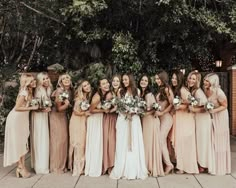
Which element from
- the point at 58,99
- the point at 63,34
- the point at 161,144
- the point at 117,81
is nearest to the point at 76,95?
the point at 58,99

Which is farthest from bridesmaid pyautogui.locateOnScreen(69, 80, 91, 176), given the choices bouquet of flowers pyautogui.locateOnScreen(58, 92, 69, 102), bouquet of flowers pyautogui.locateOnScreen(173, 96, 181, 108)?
bouquet of flowers pyautogui.locateOnScreen(173, 96, 181, 108)

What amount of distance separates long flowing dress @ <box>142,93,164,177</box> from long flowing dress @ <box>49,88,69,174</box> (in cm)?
180

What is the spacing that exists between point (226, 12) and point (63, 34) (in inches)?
188

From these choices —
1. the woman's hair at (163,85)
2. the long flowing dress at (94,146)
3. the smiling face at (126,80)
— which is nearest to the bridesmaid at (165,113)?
the woman's hair at (163,85)

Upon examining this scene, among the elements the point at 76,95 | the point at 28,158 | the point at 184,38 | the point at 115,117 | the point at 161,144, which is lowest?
the point at 28,158

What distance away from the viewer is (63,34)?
10438 mm

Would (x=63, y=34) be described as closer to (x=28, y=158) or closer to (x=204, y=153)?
(x=28, y=158)

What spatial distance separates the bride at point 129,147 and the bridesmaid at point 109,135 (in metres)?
0.14

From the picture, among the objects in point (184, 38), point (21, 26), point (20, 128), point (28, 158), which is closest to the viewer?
point (20, 128)

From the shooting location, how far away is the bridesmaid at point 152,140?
23.7 feet

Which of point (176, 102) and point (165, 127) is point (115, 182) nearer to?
point (165, 127)

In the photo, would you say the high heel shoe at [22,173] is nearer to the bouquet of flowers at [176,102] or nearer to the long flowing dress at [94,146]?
the long flowing dress at [94,146]

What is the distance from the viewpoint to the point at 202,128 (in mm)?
7375

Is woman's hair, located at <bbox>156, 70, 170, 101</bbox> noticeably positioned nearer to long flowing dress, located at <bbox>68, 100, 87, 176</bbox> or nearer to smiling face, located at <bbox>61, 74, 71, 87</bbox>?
long flowing dress, located at <bbox>68, 100, 87, 176</bbox>
